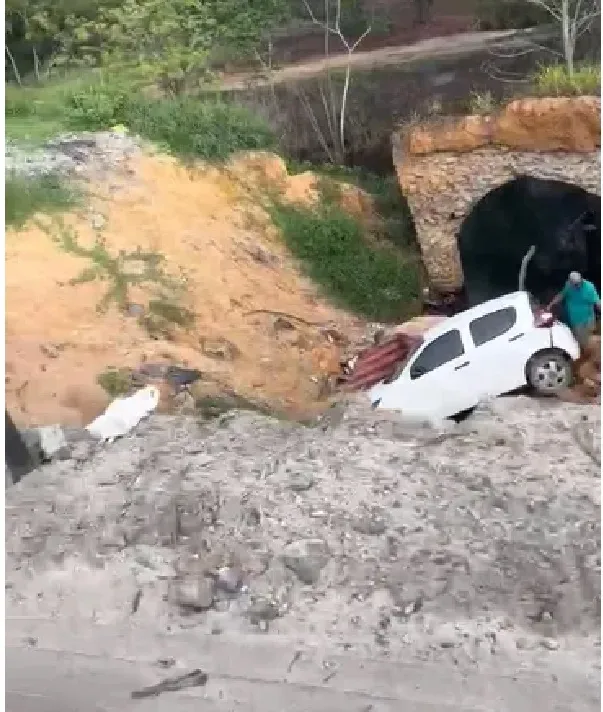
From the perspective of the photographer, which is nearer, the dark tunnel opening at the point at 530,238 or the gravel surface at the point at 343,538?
the gravel surface at the point at 343,538

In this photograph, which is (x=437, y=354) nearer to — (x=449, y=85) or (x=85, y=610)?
(x=85, y=610)

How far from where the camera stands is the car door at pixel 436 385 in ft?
33.8

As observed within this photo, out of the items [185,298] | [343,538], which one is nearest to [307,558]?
[343,538]

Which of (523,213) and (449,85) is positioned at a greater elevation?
(449,85)

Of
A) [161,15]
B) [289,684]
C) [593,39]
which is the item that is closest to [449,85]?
[593,39]

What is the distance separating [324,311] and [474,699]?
10.6 meters

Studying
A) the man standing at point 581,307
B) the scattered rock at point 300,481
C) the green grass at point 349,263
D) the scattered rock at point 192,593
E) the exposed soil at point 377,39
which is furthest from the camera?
the exposed soil at point 377,39

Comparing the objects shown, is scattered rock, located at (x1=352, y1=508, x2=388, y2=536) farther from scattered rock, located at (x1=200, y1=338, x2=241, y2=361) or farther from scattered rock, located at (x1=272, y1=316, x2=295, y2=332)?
scattered rock, located at (x1=272, y1=316, x2=295, y2=332)

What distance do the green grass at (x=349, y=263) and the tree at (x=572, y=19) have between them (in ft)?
14.8

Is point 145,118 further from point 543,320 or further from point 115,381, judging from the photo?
point 543,320

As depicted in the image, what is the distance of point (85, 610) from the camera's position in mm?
6680

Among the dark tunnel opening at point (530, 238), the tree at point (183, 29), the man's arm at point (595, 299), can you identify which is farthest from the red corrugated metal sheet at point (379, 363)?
the tree at point (183, 29)

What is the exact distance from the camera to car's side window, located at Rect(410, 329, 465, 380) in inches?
410

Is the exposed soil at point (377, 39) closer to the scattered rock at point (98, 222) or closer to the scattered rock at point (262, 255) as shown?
the scattered rock at point (262, 255)
